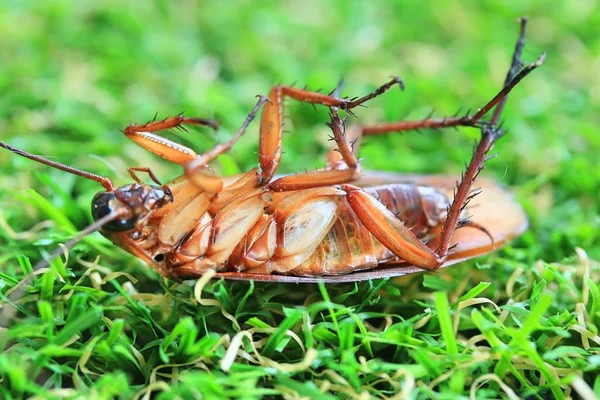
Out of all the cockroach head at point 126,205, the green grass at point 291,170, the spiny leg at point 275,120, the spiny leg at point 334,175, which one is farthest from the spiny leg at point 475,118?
the cockroach head at point 126,205

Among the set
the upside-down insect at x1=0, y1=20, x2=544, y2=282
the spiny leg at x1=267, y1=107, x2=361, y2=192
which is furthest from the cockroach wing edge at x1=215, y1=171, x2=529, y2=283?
the spiny leg at x1=267, y1=107, x2=361, y2=192

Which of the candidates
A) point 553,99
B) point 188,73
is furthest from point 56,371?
point 553,99

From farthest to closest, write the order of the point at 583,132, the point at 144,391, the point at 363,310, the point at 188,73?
the point at 188,73
the point at 583,132
the point at 363,310
the point at 144,391

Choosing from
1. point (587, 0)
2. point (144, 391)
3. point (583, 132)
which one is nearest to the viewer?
point (144, 391)

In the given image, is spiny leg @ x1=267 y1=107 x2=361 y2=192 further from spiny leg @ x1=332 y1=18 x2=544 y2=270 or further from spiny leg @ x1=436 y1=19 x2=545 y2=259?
spiny leg @ x1=436 y1=19 x2=545 y2=259

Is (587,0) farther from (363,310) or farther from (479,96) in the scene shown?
(363,310)

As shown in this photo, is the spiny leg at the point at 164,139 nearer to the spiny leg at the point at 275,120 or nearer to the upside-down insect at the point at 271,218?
the upside-down insect at the point at 271,218

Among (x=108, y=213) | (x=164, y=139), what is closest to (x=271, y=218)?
(x=164, y=139)

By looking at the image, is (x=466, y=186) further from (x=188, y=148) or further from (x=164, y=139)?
(x=164, y=139)
